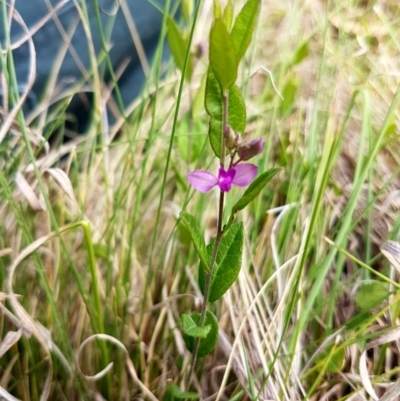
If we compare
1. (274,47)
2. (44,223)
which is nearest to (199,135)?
(44,223)

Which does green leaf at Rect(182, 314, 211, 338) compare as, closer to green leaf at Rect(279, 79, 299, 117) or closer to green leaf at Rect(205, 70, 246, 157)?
green leaf at Rect(205, 70, 246, 157)

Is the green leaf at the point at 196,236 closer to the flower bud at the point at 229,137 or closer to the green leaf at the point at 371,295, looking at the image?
the flower bud at the point at 229,137

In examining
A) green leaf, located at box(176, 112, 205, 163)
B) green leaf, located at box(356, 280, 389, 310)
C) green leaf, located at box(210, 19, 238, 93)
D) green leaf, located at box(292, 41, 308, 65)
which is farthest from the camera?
green leaf, located at box(292, 41, 308, 65)

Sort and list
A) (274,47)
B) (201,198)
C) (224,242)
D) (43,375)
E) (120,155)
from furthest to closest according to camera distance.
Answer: (274,47), (120,155), (201,198), (43,375), (224,242)

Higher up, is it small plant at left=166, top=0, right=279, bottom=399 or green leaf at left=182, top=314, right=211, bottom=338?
small plant at left=166, top=0, right=279, bottom=399

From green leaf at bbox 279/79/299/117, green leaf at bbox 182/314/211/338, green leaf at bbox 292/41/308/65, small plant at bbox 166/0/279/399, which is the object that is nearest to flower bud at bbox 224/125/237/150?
small plant at bbox 166/0/279/399

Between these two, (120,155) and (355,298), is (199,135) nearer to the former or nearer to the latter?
(120,155)

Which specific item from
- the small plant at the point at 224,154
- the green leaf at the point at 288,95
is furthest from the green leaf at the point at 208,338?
the green leaf at the point at 288,95
